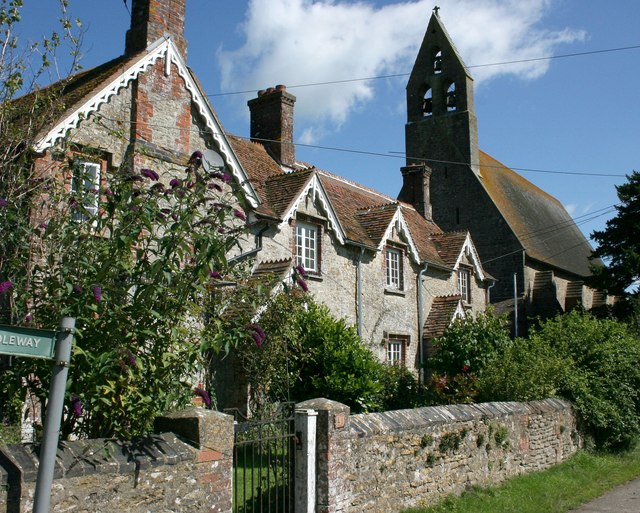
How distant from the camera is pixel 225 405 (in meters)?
15.4

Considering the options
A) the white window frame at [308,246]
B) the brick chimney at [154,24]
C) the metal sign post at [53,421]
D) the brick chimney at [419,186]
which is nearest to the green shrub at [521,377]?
the white window frame at [308,246]

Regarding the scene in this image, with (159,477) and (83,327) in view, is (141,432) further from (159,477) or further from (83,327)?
(83,327)

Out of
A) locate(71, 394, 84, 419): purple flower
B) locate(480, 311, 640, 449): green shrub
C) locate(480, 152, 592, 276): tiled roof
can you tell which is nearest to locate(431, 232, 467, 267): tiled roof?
locate(480, 311, 640, 449): green shrub

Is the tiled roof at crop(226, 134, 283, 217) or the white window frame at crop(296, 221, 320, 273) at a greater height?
the tiled roof at crop(226, 134, 283, 217)

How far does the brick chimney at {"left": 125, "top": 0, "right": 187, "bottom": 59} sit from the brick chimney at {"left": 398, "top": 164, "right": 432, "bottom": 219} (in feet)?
55.1

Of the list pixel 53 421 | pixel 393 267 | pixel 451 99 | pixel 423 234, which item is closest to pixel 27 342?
pixel 53 421

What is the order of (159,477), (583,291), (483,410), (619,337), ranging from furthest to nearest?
(583,291)
(619,337)
(483,410)
(159,477)

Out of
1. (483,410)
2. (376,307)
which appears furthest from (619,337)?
(483,410)

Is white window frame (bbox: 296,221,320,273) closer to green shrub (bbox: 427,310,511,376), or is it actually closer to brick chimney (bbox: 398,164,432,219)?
green shrub (bbox: 427,310,511,376)

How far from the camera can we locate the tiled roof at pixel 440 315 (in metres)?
23.4

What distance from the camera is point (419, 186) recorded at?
31.3 m

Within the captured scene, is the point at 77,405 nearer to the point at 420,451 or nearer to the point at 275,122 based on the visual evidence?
the point at 420,451

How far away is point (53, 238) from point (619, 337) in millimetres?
16069

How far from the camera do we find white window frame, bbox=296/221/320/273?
1852 cm
